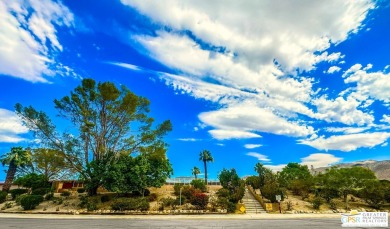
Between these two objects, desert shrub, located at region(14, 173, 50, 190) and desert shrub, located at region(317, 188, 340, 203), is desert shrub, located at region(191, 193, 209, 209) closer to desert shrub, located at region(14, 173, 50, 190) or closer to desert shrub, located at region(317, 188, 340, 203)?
desert shrub, located at region(317, 188, 340, 203)

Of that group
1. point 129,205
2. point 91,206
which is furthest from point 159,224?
point 91,206

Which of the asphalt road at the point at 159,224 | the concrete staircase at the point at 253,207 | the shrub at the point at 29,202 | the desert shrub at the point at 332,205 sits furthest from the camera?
the desert shrub at the point at 332,205

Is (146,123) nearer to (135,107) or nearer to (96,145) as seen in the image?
(135,107)

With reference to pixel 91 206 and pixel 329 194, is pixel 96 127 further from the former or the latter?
pixel 329 194

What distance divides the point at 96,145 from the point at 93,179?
464cm

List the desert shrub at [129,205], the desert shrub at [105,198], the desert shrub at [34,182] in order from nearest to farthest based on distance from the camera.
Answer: the desert shrub at [129,205] < the desert shrub at [105,198] < the desert shrub at [34,182]

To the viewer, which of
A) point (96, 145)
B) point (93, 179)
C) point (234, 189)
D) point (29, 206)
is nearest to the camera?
point (29, 206)

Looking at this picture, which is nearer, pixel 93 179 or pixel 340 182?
pixel 93 179

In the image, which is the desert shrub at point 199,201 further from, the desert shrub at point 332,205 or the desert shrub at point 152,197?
the desert shrub at point 332,205

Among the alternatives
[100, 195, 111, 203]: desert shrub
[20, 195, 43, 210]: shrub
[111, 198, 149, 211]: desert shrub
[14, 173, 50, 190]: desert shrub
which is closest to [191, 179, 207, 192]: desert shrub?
[111, 198, 149, 211]: desert shrub

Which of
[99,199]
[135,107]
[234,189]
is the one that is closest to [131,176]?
[99,199]

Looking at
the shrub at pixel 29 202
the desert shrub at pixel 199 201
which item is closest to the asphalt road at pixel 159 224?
the desert shrub at pixel 199 201

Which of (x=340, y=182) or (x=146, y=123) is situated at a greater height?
(x=146, y=123)

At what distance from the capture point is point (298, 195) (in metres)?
38.8
